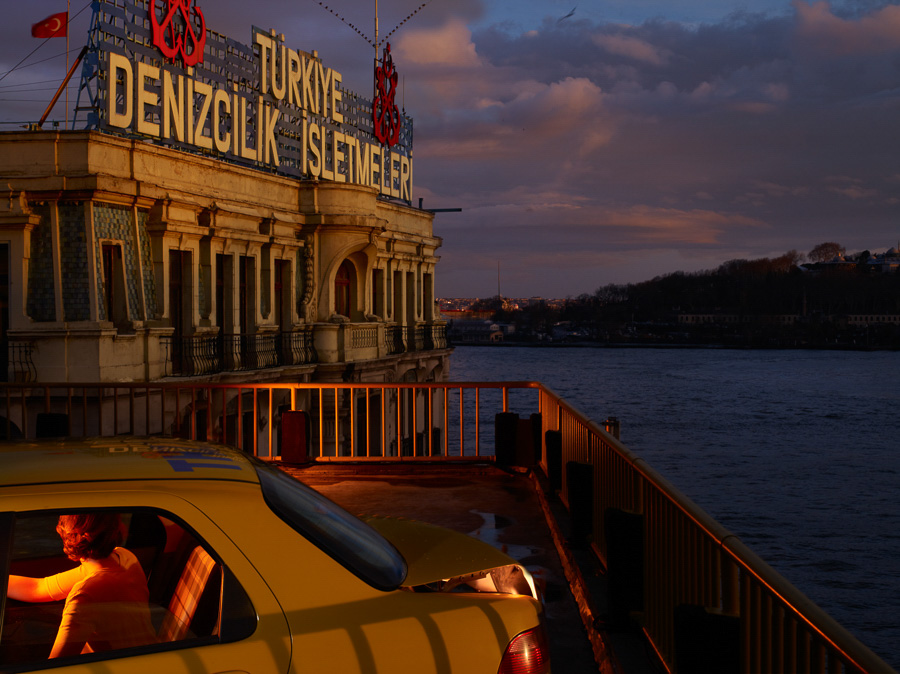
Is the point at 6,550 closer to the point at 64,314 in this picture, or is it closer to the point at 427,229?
the point at 64,314

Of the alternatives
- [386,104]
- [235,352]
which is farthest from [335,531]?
[386,104]

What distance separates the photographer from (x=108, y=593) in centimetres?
338

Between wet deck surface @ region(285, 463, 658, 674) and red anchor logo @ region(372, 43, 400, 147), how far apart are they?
90.4ft

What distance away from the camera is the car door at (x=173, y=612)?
309cm

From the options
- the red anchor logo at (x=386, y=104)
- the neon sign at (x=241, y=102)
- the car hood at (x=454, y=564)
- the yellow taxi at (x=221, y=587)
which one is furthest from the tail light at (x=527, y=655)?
the red anchor logo at (x=386, y=104)

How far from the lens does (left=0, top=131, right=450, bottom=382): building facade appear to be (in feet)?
66.6

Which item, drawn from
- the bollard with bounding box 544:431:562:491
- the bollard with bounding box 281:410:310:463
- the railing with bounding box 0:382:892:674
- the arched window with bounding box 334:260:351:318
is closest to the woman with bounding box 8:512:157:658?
the railing with bounding box 0:382:892:674

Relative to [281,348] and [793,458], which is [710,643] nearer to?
[281,348]

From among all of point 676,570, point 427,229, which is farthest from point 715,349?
point 676,570

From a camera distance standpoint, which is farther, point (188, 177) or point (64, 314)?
point (188, 177)

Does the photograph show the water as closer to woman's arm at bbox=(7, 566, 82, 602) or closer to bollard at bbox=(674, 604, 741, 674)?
bollard at bbox=(674, 604, 741, 674)

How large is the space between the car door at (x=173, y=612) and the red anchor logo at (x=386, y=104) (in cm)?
3594

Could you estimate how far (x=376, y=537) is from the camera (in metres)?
4.14

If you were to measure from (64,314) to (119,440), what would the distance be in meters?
17.6
